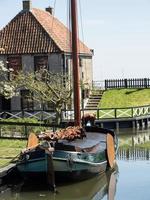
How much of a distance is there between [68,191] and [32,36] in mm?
30194

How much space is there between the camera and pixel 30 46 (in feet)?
160

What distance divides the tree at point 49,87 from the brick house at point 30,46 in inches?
81.1

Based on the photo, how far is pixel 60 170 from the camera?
2081cm

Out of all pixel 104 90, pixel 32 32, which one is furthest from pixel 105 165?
pixel 104 90

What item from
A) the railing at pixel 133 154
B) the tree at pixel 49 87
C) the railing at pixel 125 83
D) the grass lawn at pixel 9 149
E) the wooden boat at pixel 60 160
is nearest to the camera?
the wooden boat at pixel 60 160

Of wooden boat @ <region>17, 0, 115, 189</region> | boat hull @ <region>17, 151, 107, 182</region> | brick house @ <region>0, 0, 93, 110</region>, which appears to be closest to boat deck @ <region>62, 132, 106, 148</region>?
wooden boat @ <region>17, 0, 115, 189</region>

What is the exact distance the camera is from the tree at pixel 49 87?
3619cm

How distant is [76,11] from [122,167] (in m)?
7.72

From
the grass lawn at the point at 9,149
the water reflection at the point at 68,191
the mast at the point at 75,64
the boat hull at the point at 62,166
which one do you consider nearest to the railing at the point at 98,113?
the grass lawn at the point at 9,149

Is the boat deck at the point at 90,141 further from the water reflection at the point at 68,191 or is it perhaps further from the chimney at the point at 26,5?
the chimney at the point at 26,5

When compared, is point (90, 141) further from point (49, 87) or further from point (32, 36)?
point (32, 36)

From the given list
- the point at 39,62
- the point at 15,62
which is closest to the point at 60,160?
the point at 39,62

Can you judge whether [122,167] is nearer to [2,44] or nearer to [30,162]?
[30,162]

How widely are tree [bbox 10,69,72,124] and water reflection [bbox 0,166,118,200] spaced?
13630mm
